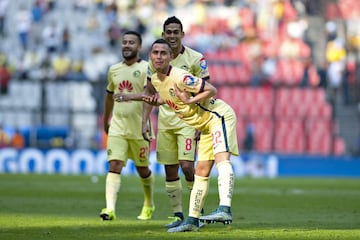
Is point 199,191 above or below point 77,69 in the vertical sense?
below

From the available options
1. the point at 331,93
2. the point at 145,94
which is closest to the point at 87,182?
the point at 331,93

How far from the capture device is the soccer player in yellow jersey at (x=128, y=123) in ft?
42.4

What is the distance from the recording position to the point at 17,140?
A: 28719 millimetres

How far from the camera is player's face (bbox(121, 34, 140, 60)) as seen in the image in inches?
504

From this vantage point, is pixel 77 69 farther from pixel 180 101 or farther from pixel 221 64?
pixel 180 101

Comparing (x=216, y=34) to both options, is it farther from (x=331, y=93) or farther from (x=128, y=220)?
(x=128, y=220)

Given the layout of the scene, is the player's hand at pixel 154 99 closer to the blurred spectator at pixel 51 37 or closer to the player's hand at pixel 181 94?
the player's hand at pixel 181 94

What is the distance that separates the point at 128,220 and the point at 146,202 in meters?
0.76

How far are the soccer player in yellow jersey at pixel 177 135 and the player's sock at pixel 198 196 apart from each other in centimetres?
127

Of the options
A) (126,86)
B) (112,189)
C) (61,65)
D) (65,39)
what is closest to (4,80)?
(61,65)

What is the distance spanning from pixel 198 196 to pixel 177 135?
188 cm

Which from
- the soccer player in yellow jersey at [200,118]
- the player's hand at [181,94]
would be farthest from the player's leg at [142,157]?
the player's hand at [181,94]

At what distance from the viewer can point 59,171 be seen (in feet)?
96.0

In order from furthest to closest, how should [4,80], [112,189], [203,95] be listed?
[4,80], [112,189], [203,95]
